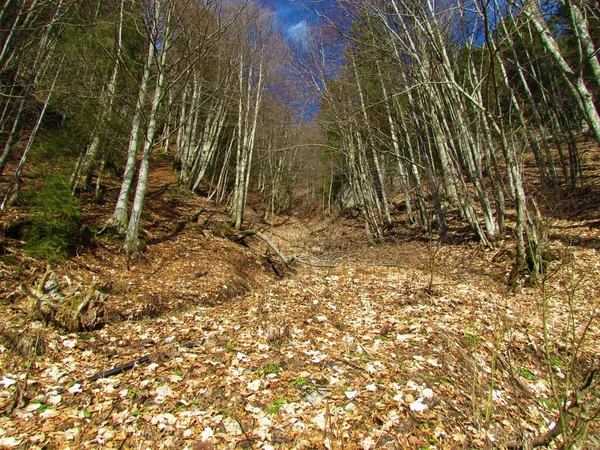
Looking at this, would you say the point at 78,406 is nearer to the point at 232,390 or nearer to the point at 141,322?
the point at 232,390

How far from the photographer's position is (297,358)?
3557mm

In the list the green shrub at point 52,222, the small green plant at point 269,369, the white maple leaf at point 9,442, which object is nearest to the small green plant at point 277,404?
the small green plant at point 269,369

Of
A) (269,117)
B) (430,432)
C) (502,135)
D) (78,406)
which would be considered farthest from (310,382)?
(269,117)

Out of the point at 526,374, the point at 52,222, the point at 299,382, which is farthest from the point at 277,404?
the point at 52,222

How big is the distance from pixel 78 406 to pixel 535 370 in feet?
15.9

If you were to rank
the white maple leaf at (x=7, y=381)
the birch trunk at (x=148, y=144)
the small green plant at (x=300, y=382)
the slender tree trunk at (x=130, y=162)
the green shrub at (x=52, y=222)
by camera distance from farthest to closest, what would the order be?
the slender tree trunk at (x=130, y=162) → the birch trunk at (x=148, y=144) → the green shrub at (x=52, y=222) → the small green plant at (x=300, y=382) → the white maple leaf at (x=7, y=381)

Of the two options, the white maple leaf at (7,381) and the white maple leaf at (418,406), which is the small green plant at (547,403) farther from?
the white maple leaf at (7,381)

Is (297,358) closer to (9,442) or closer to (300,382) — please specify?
(300,382)

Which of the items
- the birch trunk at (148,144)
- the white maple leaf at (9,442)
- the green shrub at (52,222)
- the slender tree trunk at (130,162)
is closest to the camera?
the white maple leaf at (9,442)

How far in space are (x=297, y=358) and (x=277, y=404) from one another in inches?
30.6

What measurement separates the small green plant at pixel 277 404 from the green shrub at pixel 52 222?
194 inches

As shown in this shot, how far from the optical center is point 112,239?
6.93 m

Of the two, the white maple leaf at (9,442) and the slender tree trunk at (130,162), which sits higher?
the slender tree trunk at (130,162)

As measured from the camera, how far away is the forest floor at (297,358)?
8.13ft
